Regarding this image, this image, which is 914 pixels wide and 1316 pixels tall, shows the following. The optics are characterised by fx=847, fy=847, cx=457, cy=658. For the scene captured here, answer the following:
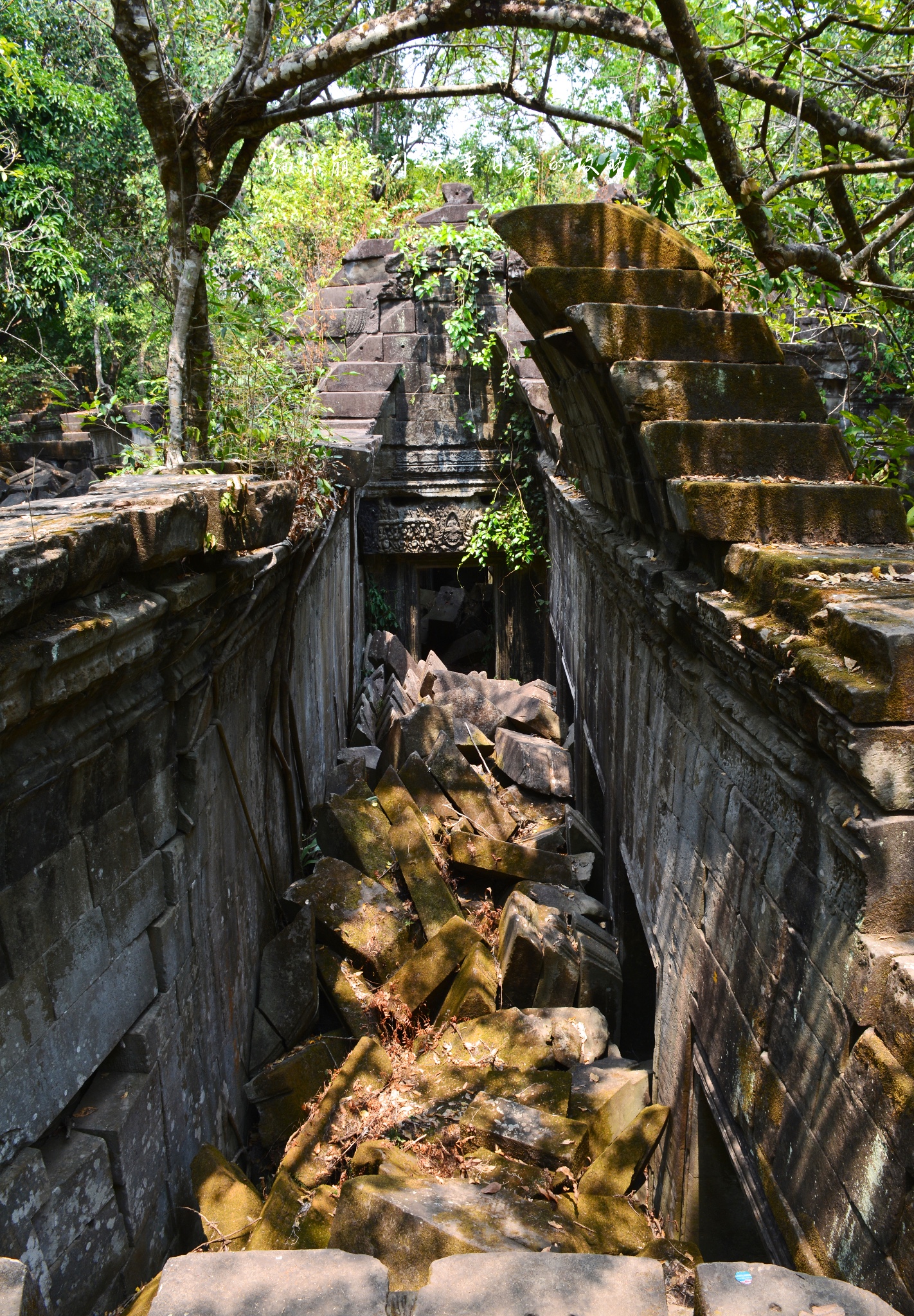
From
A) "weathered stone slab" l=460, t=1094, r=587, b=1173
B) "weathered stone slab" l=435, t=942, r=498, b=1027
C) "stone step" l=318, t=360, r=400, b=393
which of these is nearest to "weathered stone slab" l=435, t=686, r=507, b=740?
"stone step" l=318, t=360, r=400, b=393

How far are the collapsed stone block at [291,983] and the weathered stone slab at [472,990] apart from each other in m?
0.67

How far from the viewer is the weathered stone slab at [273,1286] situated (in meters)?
1.36

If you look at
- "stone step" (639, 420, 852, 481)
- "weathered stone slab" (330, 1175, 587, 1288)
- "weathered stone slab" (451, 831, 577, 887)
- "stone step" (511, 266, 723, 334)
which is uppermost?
"stone step" (511, 266, 723, 334)

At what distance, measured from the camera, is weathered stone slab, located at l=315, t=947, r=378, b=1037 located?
4277mm

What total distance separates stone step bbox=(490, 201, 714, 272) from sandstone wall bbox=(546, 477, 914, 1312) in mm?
1265

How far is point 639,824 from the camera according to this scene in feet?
13.5

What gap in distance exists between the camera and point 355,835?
17.5 ft

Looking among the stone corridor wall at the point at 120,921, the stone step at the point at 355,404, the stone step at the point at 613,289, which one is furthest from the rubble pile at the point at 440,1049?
the stone step at the point at 355,404

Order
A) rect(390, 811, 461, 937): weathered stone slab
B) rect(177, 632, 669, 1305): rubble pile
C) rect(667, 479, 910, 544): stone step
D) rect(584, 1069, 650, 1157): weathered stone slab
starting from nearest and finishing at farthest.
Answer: rect(667, 479, 910, 544): stone step < rect(177, 632, 669, 1305): rubble pile < rect(584, 1069, 650, 1157): weathered stone slab < rect(390, 811, 461, 937): weathered stone slab

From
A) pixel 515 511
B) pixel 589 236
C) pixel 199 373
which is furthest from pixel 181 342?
pixel 515 511

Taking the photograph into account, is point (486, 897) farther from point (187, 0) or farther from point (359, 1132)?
point (187, 0)

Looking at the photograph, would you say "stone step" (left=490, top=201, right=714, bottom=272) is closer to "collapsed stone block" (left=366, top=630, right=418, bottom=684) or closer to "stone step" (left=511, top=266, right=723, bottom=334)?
"stone step" (left=511, top=266, right=723, bottom=334)

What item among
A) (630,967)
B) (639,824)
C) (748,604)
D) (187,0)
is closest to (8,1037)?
(748,604)

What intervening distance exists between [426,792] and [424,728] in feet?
3.46
